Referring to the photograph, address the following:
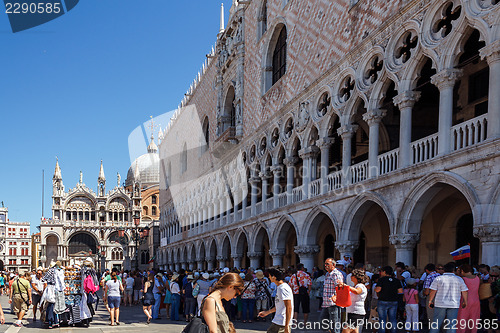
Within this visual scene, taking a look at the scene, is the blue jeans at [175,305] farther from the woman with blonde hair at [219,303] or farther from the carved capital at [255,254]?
the woman with blonde hair at [219,303]

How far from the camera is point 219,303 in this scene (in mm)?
4469

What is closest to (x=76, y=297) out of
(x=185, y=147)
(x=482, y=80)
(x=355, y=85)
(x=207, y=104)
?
(x=355, y=85)

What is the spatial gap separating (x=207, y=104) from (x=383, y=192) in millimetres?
24079

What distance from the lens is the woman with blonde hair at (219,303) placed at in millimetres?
4324

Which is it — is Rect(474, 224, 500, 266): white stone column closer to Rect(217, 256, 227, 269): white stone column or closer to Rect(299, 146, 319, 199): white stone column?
Rect(299, 146, 319, 199): white stone column

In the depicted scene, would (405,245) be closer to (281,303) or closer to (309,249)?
(309,249)

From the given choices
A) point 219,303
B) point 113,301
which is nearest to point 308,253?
point 113,301

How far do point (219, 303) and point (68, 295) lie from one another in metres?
8.52

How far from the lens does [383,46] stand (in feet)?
46.8

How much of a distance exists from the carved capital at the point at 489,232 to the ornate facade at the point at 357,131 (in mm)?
18

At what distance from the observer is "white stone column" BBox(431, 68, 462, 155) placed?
457 inches

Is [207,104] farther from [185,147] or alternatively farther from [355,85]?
[355,85]

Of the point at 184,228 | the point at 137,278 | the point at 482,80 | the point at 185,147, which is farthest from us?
the point at 185,147

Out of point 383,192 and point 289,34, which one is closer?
point 383,192
